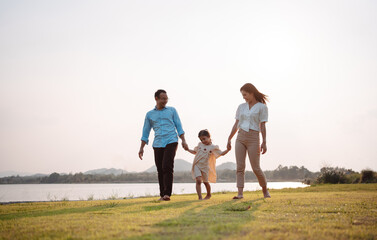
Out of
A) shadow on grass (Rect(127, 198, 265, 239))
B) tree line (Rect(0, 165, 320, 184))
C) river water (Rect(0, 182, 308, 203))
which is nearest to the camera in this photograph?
shadow on grass (Rect(127, 198, 265, 239))

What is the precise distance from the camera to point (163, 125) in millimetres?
7777

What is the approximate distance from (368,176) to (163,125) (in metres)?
14.6

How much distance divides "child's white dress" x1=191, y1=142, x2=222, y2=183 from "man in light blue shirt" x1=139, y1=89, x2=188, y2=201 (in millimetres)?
370

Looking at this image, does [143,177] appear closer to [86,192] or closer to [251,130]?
[86,192]

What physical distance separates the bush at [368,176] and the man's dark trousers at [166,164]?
14.1m

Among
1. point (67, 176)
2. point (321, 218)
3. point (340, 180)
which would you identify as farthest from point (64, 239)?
point (67, 176)

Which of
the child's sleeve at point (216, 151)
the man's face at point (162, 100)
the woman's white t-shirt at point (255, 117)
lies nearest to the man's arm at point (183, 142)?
the child's sleeve at point (216, 151)

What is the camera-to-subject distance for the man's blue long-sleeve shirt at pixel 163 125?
7.68 m

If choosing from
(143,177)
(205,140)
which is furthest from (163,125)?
(143,177)

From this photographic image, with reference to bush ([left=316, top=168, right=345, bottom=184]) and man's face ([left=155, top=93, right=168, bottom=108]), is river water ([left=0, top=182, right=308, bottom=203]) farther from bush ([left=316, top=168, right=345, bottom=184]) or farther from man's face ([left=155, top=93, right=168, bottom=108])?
man's face ([left=155, top=93, right=168, bottom=108])

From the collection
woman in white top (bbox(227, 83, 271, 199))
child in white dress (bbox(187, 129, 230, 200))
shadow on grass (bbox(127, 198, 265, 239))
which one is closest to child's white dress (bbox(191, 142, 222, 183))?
child in white dress (bbox(187, 129, 230, 200))

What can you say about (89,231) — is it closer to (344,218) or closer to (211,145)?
(344,218)

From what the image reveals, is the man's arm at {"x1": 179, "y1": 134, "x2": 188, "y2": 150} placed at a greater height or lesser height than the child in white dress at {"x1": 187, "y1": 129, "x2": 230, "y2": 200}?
greater

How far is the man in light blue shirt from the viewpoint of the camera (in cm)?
748
